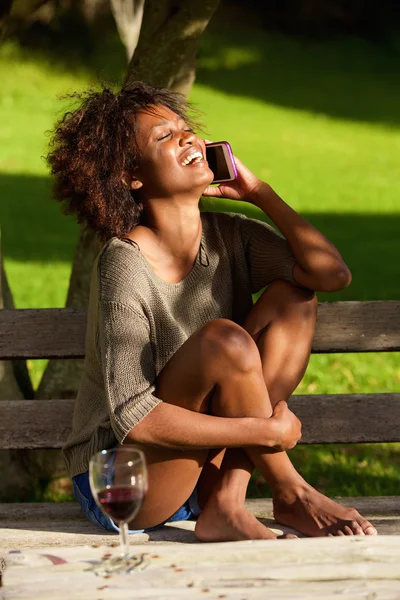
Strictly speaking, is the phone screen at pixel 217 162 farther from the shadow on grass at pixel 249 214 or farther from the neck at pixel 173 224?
the shadow on grass at pixel 249 214

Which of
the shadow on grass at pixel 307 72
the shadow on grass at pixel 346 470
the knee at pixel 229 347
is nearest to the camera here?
the knee at pixel 229 347

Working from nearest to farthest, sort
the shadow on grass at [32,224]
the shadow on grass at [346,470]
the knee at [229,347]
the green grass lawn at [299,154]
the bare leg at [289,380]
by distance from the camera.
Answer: the knee at [229,347], the bare leg at [289,380], the shadow on grass at [346,470], the green grass lawn at [299,154], the shadow on grass at [32,224]

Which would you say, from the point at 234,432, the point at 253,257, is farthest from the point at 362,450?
the point at 234,432

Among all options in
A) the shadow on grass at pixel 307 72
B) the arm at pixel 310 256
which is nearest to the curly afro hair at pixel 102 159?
the arm at pixel 310 256

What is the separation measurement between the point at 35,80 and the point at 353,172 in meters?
8.98

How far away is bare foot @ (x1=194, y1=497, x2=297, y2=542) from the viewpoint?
3145 millimetres

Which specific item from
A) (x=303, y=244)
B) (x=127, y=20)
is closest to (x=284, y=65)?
(x=127, y=20)

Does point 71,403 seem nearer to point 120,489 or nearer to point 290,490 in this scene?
point 290,490

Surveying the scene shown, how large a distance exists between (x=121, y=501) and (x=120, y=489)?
3 cm

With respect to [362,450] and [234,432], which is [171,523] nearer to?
[234,432]

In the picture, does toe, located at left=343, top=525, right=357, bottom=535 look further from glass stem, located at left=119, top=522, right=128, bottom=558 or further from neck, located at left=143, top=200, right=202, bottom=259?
neck, located at left=143, top=200, right=202, bottom=259

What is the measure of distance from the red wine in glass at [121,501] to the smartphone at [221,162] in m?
1.44

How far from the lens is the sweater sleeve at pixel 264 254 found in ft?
11.7

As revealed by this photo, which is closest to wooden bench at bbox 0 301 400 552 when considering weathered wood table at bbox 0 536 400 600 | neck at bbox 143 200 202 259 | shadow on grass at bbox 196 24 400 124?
neck at bbox 143 200 202 259
